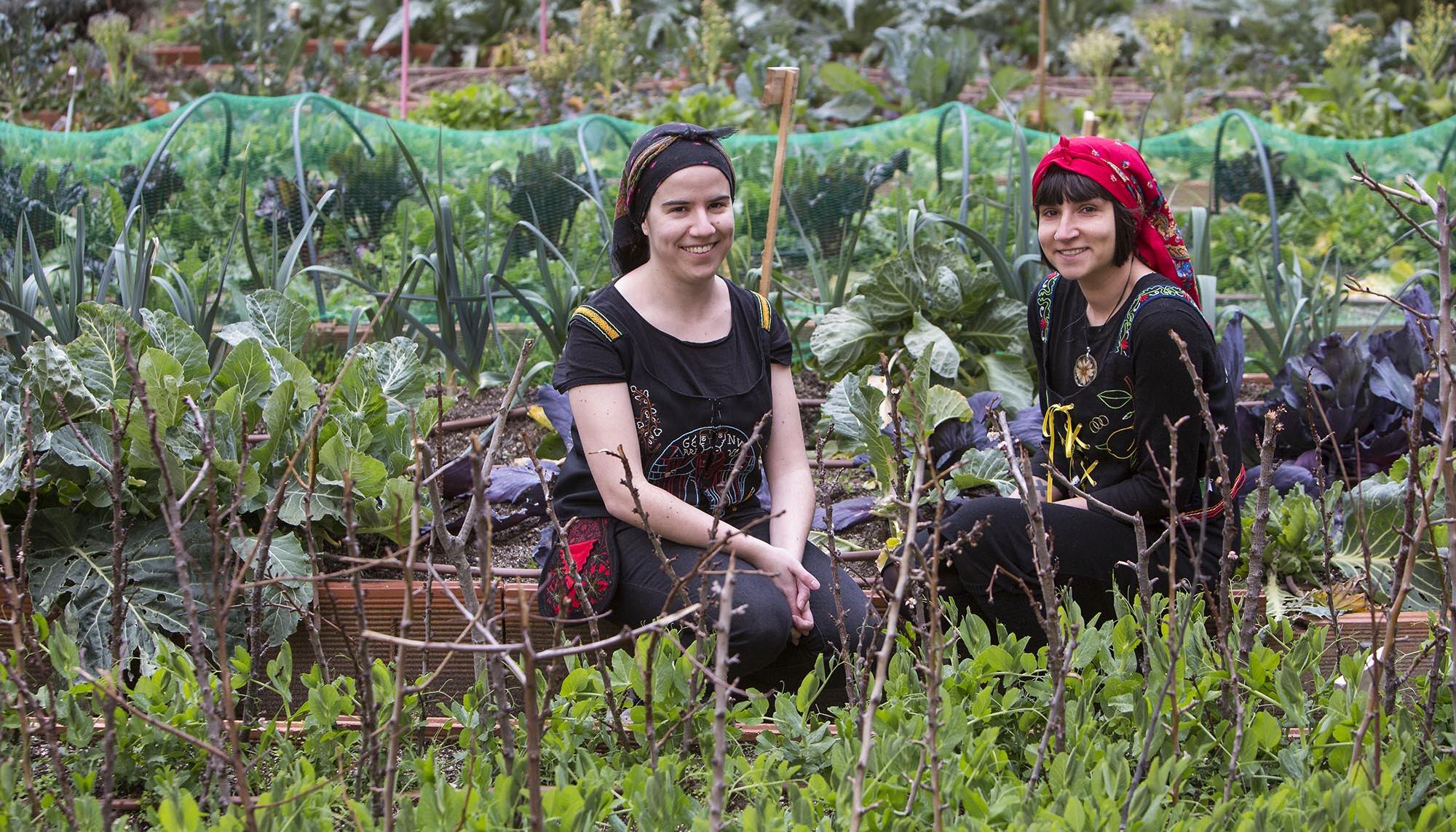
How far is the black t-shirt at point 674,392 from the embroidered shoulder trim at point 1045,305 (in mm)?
579

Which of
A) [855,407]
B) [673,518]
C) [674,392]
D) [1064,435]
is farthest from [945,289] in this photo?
[673,518]

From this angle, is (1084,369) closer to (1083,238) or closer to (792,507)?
(1083,238)

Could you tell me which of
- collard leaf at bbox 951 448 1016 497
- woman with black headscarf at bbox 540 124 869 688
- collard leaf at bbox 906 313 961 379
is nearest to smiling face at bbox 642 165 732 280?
woman with black headscarf at bbox 540 124 869 688

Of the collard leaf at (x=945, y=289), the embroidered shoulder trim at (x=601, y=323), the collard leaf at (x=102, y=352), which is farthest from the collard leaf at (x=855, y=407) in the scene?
the collard leaf at (x=102, y=352)

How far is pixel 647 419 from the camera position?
246cm

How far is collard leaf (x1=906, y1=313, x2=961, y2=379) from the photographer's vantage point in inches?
130

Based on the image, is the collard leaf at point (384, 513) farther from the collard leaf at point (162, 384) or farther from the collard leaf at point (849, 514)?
the collard leaf at point (849, 514)

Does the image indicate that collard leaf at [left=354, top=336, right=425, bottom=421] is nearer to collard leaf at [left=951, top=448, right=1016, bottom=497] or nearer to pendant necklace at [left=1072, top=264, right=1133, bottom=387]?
collard leaf at [left=951, top=448, right=1016, bottom=497]

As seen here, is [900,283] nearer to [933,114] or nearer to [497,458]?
[497,458]

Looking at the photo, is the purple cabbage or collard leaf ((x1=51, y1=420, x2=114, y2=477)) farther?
the purple cabbage

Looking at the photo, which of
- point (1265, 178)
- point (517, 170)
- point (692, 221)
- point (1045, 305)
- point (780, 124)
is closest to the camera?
point (692, 221)

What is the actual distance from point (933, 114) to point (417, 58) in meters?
6.33

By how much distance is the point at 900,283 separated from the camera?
351cm

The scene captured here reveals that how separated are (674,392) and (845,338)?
1.12 m
